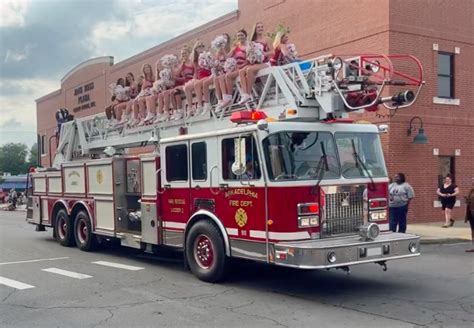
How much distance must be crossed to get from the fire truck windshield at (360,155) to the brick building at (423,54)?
812 centimetres

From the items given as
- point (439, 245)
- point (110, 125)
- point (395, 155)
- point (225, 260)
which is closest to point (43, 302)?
point (225, 260)

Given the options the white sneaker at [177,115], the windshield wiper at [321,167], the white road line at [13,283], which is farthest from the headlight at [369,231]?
the white road line at [13,283]

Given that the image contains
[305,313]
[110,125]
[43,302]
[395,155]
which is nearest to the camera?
[305,313]

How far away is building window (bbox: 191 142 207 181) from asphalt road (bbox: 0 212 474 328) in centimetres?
156

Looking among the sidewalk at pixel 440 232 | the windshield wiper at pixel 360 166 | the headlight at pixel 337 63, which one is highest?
the headlight at pixel 337 63

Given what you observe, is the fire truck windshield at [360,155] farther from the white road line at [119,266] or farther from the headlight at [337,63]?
the white road line at [119,266]

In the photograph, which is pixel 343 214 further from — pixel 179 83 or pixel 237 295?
pixel 179 83

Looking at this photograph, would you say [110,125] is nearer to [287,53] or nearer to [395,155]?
[287,53]

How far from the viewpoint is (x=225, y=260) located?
8297 millimetres

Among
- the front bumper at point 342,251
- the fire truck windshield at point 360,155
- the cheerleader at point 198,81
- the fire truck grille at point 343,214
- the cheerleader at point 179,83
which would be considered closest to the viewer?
the front bumper at point 342,251

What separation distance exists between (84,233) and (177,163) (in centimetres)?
427

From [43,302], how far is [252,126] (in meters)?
3.56

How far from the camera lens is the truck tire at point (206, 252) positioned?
27.2ft

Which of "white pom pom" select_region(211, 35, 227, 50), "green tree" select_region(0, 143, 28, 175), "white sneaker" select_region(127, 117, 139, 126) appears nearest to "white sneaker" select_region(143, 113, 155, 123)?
"white sneaker" select_region(127, 117, 139, 126)
